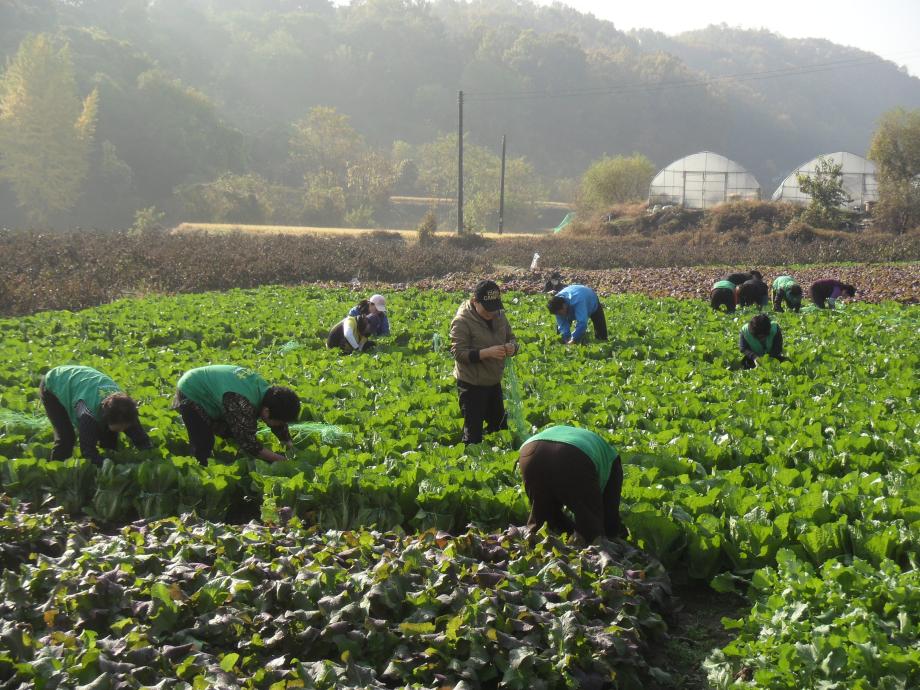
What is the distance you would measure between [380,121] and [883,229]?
291 feet

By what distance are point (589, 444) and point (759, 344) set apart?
633 centimetres

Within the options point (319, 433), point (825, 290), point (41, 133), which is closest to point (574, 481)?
point (319, 433)

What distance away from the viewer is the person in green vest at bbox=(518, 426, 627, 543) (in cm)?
539

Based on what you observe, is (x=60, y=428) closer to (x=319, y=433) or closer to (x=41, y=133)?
(x=319, y=433)

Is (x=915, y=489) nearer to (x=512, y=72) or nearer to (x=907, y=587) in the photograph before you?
(x=907, y=587)

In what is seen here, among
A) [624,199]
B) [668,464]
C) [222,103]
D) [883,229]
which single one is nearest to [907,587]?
[668,464]

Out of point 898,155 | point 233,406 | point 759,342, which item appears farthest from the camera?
point 898,155

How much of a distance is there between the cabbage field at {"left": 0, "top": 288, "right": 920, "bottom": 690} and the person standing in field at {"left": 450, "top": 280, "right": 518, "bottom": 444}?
366 millimetres

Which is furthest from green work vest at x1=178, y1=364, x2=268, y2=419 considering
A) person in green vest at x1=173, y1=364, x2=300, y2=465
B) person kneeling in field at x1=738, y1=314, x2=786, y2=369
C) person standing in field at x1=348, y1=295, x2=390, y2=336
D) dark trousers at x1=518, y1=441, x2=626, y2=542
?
person kneeling in field at x1=738, y1=314, x2=786, y2=369

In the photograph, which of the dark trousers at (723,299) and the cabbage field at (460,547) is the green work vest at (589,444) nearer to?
the cabbage field at (460,547)

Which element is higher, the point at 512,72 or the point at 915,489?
the point at 512,72

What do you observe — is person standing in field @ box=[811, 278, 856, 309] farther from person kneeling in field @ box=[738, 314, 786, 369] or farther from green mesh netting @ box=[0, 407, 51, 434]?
green mesh netting @ box=[0, 407, 51, 434]

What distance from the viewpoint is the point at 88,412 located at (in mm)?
7031

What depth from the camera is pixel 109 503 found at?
22.6 ft
